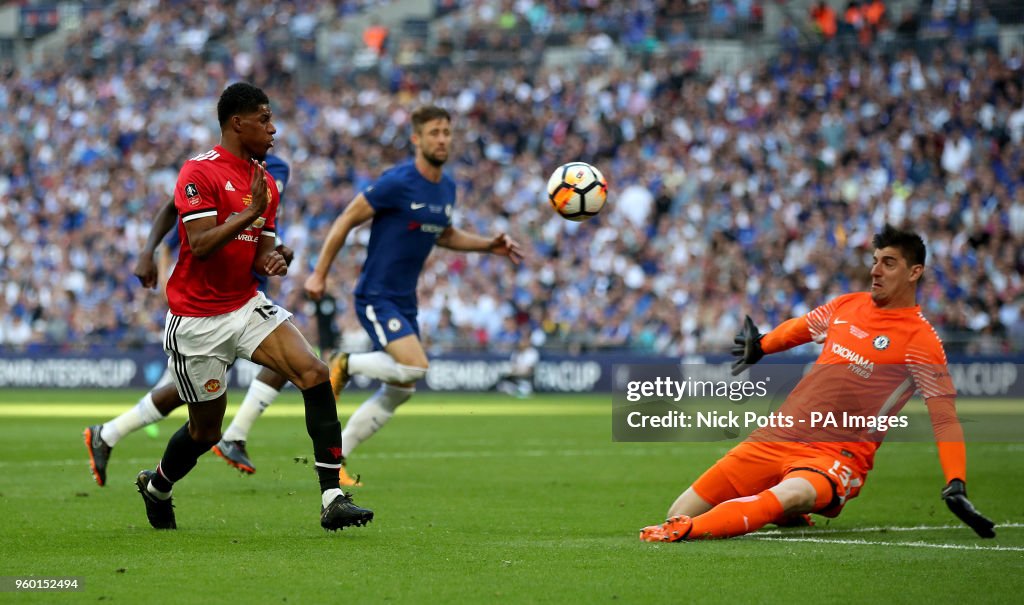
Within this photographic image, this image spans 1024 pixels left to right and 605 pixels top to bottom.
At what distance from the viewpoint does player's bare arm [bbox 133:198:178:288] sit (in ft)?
30.6

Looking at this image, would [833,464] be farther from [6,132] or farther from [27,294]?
[6,132]

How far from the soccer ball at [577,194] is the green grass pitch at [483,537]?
217cm

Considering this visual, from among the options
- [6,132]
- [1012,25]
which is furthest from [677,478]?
[6,132]

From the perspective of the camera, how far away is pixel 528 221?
100ft

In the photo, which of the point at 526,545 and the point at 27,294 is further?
the point at 27,294

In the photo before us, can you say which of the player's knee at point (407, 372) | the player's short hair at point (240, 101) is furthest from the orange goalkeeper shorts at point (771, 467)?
the player's knee at point (407, 372)

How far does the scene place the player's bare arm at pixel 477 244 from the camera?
11.6 meters

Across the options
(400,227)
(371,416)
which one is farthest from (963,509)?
(400,227)

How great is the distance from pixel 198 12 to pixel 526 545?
116 ft

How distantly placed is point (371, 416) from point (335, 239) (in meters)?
1.42

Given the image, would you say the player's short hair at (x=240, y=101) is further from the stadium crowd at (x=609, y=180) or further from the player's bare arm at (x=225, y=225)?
the stadium crowd at (x=609, y=180)

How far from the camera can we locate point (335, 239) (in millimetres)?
11438

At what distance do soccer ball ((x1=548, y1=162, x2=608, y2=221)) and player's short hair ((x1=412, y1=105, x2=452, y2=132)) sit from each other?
1056mm

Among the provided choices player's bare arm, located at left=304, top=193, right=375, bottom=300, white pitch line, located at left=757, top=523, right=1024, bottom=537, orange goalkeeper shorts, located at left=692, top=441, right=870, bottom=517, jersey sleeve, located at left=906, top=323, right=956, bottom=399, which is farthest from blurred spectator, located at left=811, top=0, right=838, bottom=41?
orange goalkeeper shorts, located at left=692, top=441, right=870, bottom=517
